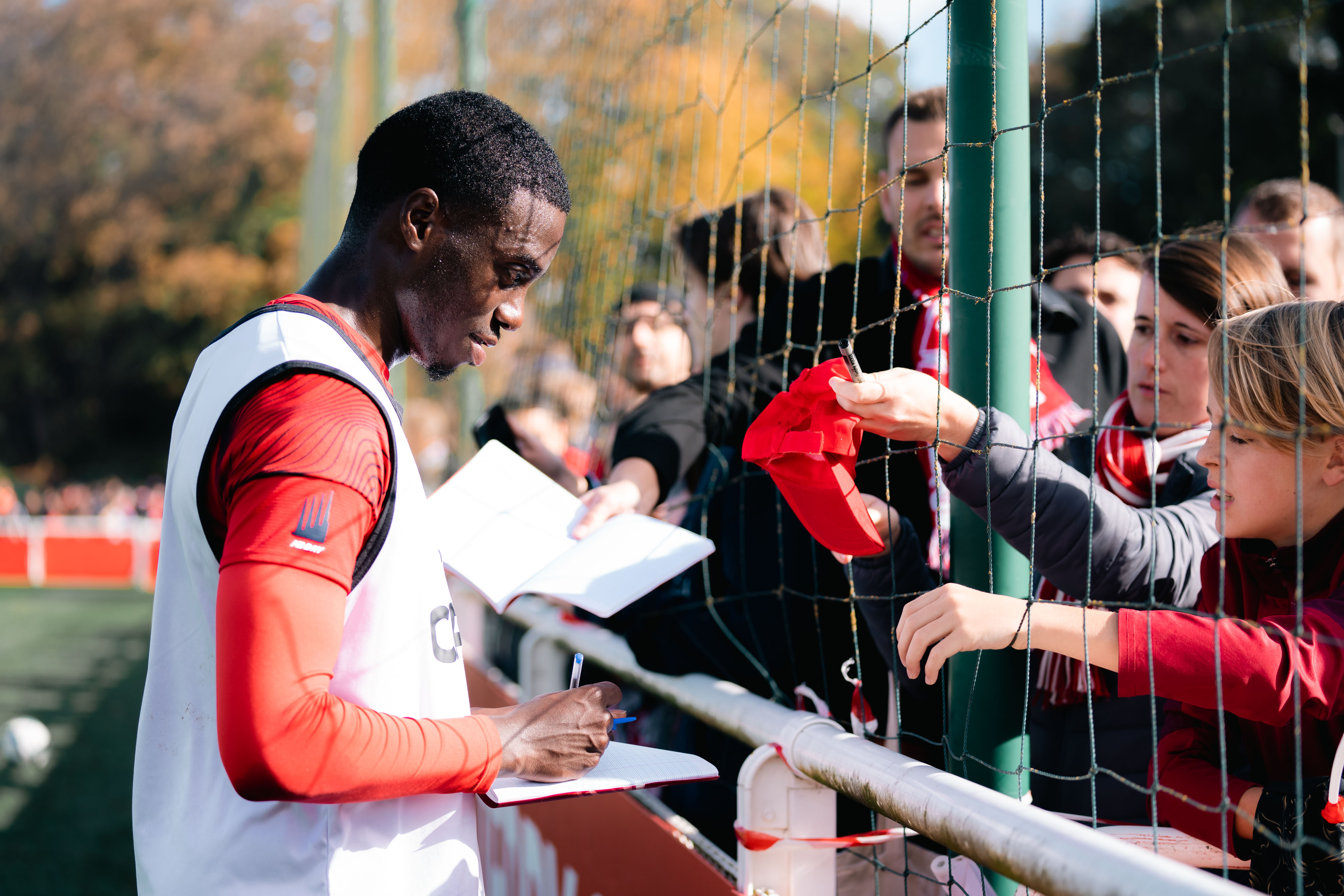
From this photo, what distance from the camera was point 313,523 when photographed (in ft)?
3.29

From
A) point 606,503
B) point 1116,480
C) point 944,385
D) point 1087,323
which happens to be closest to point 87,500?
point 606,503

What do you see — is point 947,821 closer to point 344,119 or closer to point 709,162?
point 344,119

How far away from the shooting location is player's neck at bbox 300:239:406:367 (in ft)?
4.21

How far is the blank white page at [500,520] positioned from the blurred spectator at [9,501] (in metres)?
20.5

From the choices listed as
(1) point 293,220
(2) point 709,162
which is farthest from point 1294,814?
(1) point 293,220

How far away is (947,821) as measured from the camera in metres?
1.17

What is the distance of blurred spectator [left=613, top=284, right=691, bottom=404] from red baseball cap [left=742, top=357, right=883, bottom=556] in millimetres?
1793

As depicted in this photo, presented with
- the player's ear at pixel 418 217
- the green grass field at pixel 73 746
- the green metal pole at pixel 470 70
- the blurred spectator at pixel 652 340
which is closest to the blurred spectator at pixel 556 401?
the green metal pole at pixel 470 70

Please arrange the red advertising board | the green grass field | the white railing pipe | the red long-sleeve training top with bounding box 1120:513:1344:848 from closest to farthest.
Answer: the white railing pipe < the red long-sleeve training top with bounding box 1120:513:1344:848 < the red advertising board < the green grass field

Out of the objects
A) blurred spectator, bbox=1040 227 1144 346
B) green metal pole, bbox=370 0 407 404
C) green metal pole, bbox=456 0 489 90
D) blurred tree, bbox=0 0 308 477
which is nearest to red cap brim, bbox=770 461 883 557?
blurred spectator, bbox=1040 227 1144 346

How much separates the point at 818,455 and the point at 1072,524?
38 cm

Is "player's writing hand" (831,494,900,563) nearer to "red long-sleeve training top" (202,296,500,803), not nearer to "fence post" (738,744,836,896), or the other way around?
"fence post" (738,744,836,896)

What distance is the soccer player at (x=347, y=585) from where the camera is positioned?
39.5 inches

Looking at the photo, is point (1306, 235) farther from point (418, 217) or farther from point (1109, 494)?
point (418, 217)
